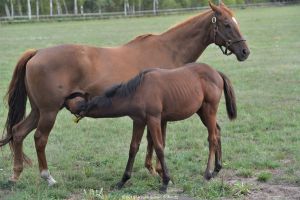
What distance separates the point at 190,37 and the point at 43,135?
7.94 feet

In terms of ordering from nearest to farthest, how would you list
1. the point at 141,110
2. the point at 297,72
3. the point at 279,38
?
1. the point at 141,110
2. the point at 297,72
3. the point at 279,38

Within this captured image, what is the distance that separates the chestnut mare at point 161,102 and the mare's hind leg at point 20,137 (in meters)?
1.10

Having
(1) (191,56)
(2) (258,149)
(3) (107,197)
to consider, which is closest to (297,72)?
(2) (258,149)

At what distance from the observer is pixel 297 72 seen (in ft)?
51.3

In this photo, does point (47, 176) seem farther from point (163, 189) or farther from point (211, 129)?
point (211, 129)

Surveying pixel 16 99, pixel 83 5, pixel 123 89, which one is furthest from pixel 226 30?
pixel 83 5

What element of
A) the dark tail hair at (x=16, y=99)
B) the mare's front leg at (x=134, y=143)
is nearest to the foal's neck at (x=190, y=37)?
the mare's front leg at (x=134, y=143)

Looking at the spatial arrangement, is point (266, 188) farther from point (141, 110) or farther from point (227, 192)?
point (141, 110)

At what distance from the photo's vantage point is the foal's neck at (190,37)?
7.13 m

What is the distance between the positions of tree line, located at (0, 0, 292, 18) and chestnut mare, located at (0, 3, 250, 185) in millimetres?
66292

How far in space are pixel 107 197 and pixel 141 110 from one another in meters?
1.11

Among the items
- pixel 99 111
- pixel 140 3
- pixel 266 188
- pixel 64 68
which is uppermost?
pixel 64 68

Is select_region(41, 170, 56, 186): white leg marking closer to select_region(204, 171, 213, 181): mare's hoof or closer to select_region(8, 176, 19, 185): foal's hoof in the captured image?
select_region(8, 176, 19, 185): foal's hoof

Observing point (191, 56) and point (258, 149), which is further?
point (258, 149)
